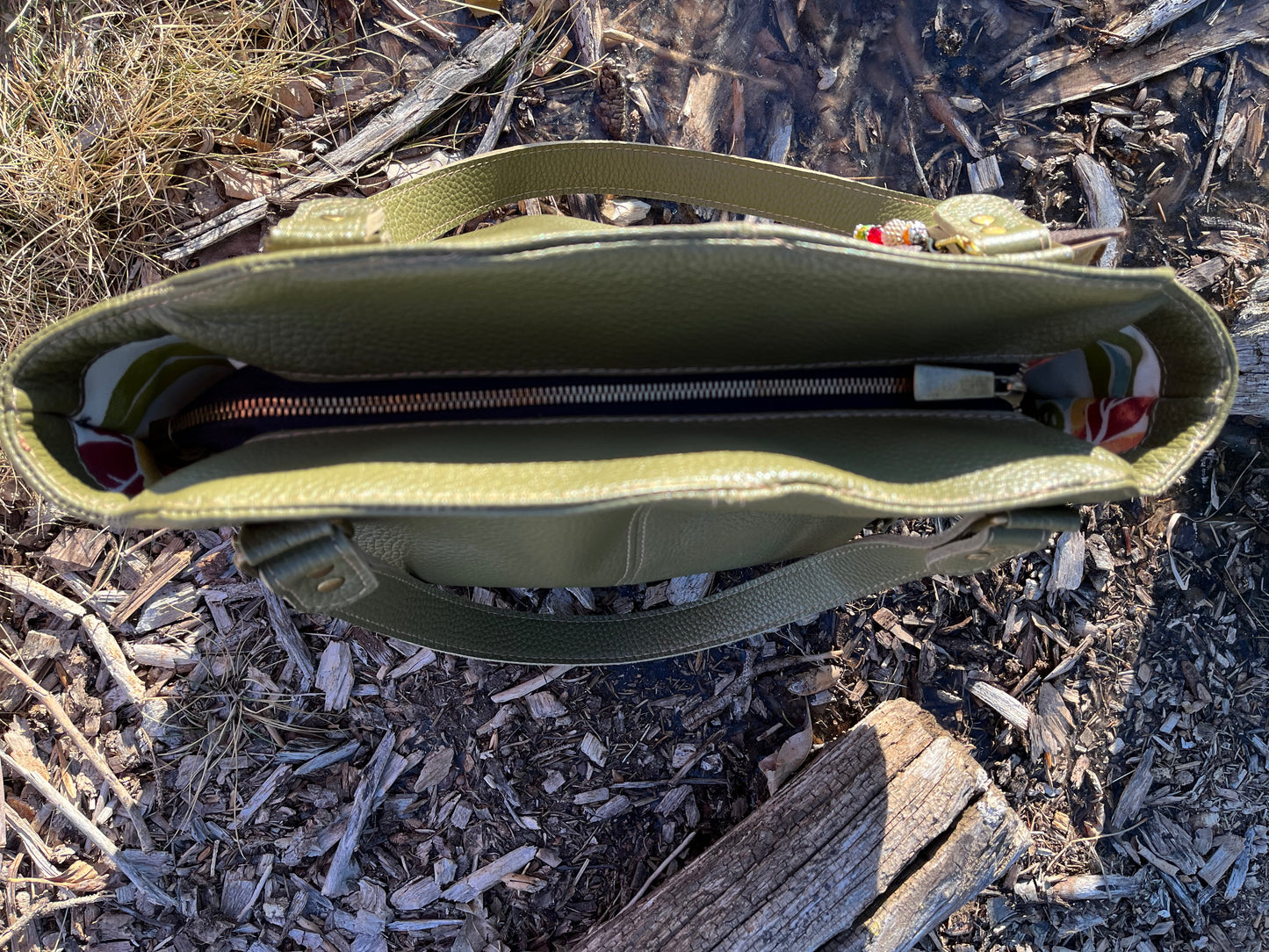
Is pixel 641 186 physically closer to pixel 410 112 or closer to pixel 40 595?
pixel 410 112

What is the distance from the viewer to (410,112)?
2.25m

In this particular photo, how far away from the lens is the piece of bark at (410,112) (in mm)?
2252

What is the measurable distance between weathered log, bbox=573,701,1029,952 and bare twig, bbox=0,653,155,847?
54.0 inches

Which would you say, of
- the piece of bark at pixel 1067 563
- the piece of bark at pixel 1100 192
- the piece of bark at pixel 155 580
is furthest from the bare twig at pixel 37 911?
the piece of bark at pixel 1100 192

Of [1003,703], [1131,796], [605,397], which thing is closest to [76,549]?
[605,397]

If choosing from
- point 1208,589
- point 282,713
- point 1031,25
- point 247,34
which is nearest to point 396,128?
point 247,34

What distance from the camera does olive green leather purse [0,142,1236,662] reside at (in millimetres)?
1141

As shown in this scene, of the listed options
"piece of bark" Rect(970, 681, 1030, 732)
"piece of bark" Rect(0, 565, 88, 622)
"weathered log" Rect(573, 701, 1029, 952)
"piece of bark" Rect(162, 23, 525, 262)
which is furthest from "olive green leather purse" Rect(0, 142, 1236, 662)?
"piece of bark" Rect(0, 565, 88, 622)

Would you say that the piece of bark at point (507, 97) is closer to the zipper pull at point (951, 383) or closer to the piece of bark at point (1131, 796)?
the zipper pull at point (951, 383)

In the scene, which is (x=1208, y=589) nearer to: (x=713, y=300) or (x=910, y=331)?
(x=910, y=331)

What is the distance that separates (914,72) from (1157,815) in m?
2.69

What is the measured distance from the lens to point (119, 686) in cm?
220

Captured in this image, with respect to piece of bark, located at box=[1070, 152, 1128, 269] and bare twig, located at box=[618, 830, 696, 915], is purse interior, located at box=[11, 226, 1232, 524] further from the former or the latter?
bare twig, located at box=[618, 830, 696, 915]

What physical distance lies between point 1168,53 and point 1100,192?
0.52 m
